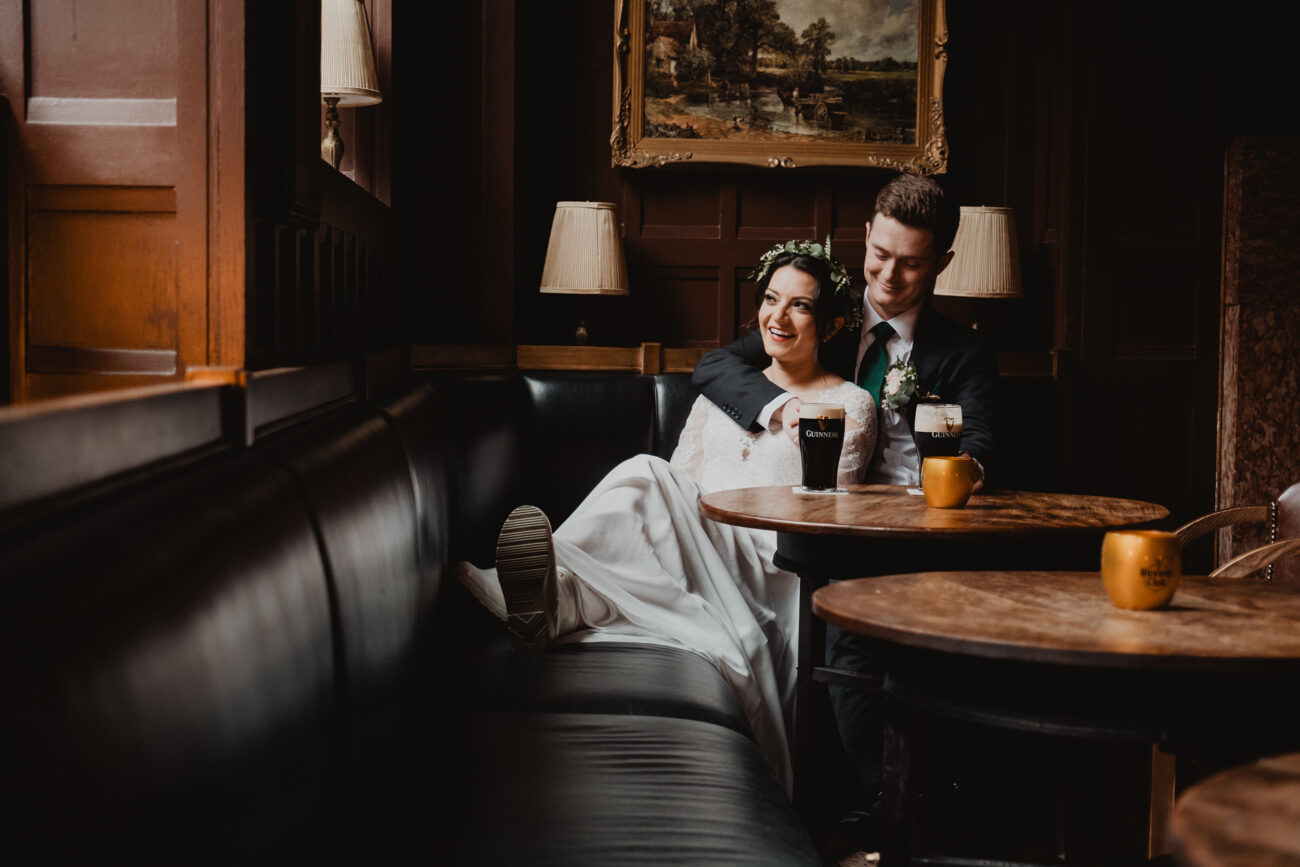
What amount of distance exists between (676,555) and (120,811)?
76.8 inches

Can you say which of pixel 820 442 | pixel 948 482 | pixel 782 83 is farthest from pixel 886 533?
pixel 782 83

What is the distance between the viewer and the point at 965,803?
251 cm

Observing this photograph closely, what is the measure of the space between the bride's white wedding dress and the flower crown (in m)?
0.25

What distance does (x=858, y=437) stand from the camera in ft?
9.34

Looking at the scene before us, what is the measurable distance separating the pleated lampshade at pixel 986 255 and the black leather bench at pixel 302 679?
8.21ft

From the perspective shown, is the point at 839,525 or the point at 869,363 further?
the point at 869,363

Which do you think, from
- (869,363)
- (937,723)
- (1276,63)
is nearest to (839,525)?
(937,723)

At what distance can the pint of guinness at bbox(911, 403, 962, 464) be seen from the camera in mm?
2295

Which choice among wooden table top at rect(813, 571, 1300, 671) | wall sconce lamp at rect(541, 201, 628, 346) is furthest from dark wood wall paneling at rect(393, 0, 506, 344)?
wooden table top at rect(813, 571, 1300, 671)

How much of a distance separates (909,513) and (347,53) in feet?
6.54

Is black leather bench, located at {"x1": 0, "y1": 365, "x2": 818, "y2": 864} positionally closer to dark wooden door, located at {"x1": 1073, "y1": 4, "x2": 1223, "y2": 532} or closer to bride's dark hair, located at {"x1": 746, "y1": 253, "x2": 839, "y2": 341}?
bride's dark hair, located at {"x1": 746, "y1": 253, "x2": 839, "y2": 341}

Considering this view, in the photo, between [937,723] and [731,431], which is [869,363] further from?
[937,723]

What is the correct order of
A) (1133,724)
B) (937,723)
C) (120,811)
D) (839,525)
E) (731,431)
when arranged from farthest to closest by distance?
(731,431) → (937,723) → (839,525) → (1133,724) → (120,811)

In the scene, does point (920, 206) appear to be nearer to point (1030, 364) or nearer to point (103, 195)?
point (1030, 364)
